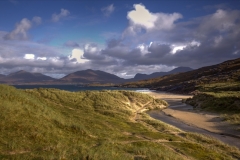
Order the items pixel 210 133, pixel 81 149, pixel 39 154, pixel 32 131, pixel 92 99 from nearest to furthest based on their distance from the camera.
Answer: pixel 39 154 → pixel 81 149 → pixel 32 131 → pixel 210 133 → pixel 92 99

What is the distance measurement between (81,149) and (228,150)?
60.2 ft

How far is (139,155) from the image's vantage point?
18.3 m

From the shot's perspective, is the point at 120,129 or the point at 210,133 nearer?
the point at 120,129

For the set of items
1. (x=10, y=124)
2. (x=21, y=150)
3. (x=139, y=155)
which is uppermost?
(x=10, y=124)

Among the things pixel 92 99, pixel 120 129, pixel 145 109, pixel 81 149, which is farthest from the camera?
pixel 145 109

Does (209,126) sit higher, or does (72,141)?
(72,141)

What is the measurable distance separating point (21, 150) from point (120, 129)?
1637cm

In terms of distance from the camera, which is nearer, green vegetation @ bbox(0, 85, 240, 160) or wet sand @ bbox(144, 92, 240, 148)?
green vegetation @ bbox(0, 85, 240, 160)

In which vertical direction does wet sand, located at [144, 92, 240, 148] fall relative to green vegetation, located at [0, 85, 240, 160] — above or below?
below

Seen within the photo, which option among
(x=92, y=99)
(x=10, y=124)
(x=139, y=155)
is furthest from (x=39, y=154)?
(x=92, y=99)

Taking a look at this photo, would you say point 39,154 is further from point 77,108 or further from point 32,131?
point 77,108

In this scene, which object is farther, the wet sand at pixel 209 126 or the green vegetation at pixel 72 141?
the wet sand at pixel 209 126

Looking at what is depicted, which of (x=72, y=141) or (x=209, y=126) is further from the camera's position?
(x=209, y=126)

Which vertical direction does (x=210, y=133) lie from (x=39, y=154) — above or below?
below
